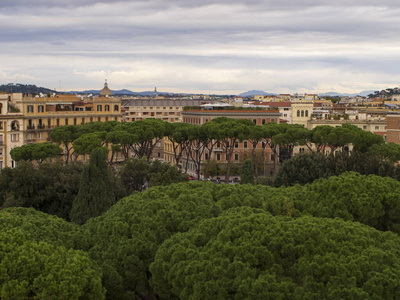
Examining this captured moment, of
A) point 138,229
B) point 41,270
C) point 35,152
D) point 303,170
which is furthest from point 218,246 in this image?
point 35,152

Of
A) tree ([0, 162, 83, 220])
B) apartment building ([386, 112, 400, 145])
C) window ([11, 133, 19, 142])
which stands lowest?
tree ([0, 162, 83, 220])

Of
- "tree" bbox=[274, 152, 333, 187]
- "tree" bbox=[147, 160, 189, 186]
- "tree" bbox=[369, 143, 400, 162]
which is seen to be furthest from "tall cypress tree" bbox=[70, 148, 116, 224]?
"tree" bbox=[369, 143, 400, 162]

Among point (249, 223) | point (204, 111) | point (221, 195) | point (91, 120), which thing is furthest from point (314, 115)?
point (249, 223)

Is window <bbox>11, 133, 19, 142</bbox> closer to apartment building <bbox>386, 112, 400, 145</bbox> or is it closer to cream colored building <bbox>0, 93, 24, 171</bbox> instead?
cream colored building <bbox>0, 93, 24, 171</bbox>

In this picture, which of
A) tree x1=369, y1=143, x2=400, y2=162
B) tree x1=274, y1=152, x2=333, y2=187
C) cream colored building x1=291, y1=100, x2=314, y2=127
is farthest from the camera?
cream colored building x1=291, y1=100, x2=314, y2=127

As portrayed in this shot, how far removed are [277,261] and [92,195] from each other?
1789cm

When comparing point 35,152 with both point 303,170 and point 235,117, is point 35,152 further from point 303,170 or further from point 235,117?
point 235,117

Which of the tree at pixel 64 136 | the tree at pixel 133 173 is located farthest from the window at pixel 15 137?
the tree at pixel 133 173

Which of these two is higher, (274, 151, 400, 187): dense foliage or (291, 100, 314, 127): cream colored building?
(291, 100, 314, 127): cream colored building

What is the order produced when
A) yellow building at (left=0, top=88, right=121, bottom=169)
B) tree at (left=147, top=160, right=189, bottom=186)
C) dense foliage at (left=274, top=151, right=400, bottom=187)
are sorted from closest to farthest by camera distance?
dense foliage at (left=274, top=151, right=400, bottom=187), tree at (left=147, top=160, right=189, bottom=186), yellow building at (left=0, top=88, right=121, bottom=169)

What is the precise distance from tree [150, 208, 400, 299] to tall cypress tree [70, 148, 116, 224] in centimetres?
1393

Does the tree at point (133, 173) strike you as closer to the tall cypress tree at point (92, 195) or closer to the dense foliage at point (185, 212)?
the tall cypress tree at point (92, 195)

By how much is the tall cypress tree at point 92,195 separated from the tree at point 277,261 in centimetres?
1393

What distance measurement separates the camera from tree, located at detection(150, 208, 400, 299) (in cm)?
2003
